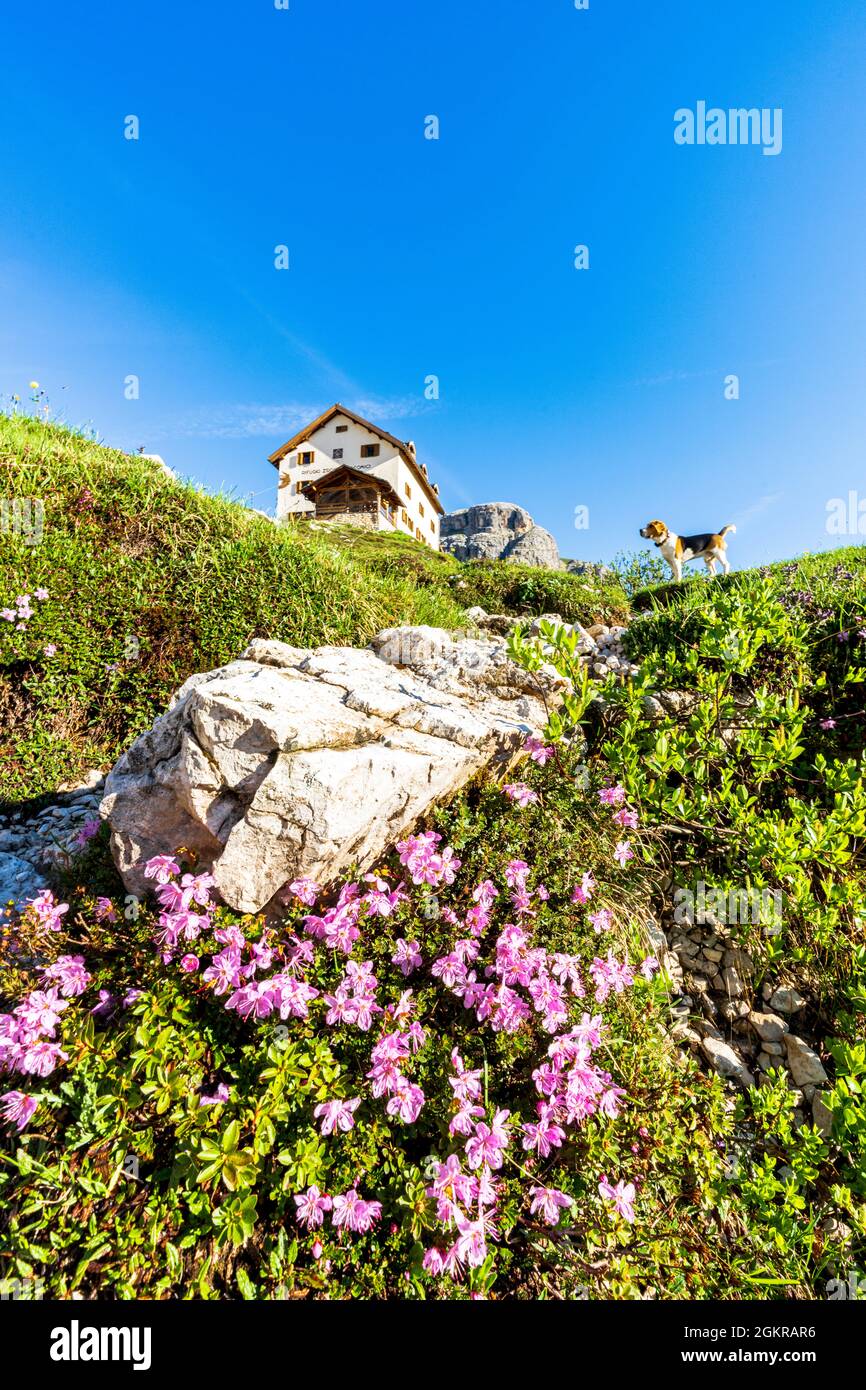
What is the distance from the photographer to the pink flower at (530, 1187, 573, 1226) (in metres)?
1.91

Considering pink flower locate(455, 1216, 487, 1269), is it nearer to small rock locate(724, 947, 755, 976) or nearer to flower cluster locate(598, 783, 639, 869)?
flower cluster locate(598, 783, 639, 869)

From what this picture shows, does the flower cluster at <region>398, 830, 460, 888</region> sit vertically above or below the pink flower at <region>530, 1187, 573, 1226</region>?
above

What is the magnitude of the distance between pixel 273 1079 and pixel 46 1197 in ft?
2.62

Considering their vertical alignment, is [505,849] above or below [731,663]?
below

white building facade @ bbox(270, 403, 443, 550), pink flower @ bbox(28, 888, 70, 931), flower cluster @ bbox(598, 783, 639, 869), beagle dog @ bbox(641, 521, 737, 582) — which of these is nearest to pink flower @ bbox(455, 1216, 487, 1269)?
flower cluster @ bbox(598, 783, 639, 869)

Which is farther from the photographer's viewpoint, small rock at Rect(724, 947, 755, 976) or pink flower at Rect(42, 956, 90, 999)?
small rock at Rect(724, 947, 755, 976)

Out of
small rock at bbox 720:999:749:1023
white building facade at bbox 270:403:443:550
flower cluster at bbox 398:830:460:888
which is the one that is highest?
white building facade at bbox 270:403:443:550

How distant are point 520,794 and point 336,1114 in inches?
65.2

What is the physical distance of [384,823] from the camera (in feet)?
8.60

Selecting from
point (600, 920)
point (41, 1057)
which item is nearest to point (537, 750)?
point (600, 920)

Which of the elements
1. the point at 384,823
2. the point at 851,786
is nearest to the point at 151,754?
the point at 384,823

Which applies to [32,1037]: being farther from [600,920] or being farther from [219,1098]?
[600,920]

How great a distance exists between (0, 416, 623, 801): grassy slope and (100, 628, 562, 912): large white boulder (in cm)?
201

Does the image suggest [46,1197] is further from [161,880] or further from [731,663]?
[731,663]
